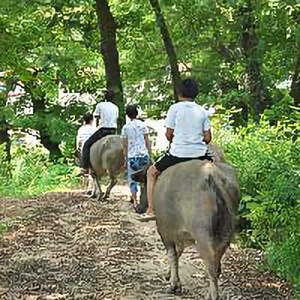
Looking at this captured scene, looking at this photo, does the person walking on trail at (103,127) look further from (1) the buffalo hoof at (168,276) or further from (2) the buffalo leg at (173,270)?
(2) the buffalo leg at (173,270)

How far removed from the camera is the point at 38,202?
12.7 metres

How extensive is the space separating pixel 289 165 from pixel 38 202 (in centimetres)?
629

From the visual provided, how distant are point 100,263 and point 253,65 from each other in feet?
31.5

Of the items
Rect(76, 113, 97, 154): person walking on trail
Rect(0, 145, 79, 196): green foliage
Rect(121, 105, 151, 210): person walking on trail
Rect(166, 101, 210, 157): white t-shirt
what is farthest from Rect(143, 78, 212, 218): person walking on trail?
Rect(0, 145, 79, 196): green foliage

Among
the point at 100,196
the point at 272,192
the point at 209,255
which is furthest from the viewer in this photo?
the point at 100,196

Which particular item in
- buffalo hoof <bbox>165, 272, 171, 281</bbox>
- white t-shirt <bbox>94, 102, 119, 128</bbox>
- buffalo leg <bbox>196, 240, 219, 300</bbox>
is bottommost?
buffalo hoof <bbox>165, 272, 171, 281</bbox>

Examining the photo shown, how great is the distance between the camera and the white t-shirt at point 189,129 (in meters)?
6.79

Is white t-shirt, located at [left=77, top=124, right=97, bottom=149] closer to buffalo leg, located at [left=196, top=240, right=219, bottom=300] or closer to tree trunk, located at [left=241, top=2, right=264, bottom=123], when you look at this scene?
tree trunk, located at [left=241, top=2, right=264, bottom=123]

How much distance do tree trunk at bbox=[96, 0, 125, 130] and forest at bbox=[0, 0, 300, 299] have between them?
3 centimetres

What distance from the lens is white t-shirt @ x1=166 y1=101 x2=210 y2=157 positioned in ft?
22.3

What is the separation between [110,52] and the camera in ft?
58.2

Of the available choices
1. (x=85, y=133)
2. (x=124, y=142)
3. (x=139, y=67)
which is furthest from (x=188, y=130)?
(x=139, y=67)

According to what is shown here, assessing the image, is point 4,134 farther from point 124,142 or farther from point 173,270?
point 173,270

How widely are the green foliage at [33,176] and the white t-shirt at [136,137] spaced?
4.29 meters
